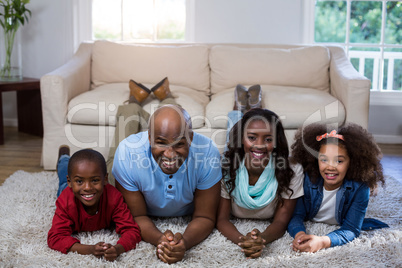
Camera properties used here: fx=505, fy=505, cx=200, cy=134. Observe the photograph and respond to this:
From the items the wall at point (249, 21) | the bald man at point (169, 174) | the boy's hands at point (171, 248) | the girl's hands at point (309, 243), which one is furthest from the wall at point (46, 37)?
the girl's hands at point (309, 243)

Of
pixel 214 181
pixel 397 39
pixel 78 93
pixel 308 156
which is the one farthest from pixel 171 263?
pixel 397 39

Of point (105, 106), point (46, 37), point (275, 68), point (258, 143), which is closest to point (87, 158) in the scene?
point (258, 143)

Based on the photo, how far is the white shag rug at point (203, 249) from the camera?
6.21ft

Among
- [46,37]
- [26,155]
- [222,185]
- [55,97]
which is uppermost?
[46,37]

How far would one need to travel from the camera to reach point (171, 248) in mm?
1882

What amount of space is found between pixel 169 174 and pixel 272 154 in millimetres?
467

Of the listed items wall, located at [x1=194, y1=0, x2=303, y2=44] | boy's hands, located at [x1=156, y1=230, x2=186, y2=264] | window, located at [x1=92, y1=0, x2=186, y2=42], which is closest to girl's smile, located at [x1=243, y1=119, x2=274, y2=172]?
boy's hands, located at [x1=156, y1=230, x2=186, y2=264]

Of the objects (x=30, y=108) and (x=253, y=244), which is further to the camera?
(x=30, y=108)

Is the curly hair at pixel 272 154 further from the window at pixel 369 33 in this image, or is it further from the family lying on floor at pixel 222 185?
the window at pixel 369 33

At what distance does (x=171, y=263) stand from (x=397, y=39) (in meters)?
3.33

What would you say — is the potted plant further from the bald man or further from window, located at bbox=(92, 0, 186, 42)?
the bald man

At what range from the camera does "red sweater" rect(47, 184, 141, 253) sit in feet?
6.58

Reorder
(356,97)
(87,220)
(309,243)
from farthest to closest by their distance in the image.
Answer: (356,97) → (87,220) → (309,243)

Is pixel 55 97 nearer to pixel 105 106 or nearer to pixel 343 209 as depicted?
pixel 105 106
